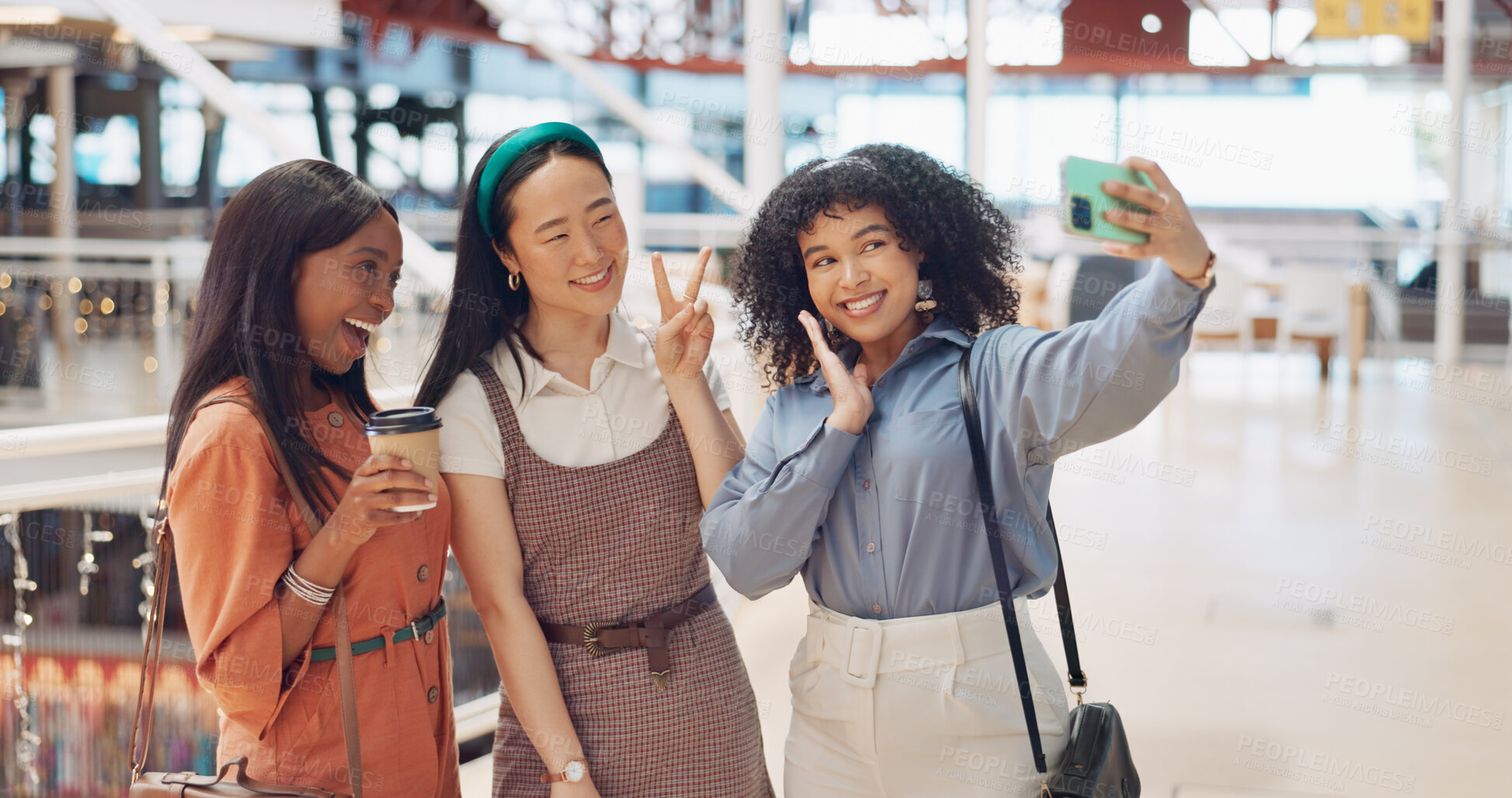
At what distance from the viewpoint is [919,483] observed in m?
1.45

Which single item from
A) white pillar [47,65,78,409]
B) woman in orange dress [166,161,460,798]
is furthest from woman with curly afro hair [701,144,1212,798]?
white pillar [47,65,78,409]

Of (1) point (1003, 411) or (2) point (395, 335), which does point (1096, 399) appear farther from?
(2) point (395, 335)

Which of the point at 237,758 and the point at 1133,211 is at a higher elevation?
the point at 1133,211

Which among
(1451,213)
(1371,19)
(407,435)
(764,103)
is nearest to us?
(407,435)

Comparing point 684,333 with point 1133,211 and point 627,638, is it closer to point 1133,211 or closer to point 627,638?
point 627,638

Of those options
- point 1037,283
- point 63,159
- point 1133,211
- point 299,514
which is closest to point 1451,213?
point 1037,283

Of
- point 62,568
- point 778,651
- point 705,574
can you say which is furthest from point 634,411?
point 778,651

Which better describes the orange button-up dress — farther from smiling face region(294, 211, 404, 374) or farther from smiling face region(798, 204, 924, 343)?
smiling face region(798, 204, 924, 343)

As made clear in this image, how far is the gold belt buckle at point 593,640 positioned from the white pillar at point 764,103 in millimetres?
3395

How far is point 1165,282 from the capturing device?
1.24 m

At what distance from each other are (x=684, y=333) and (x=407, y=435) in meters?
0.44

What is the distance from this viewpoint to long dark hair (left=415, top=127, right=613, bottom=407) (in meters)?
1.55

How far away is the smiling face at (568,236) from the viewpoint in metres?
1.53

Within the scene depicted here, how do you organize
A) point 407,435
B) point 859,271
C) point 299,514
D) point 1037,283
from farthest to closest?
point 1037,283, point 859,271, point 299,514, point 407,435
